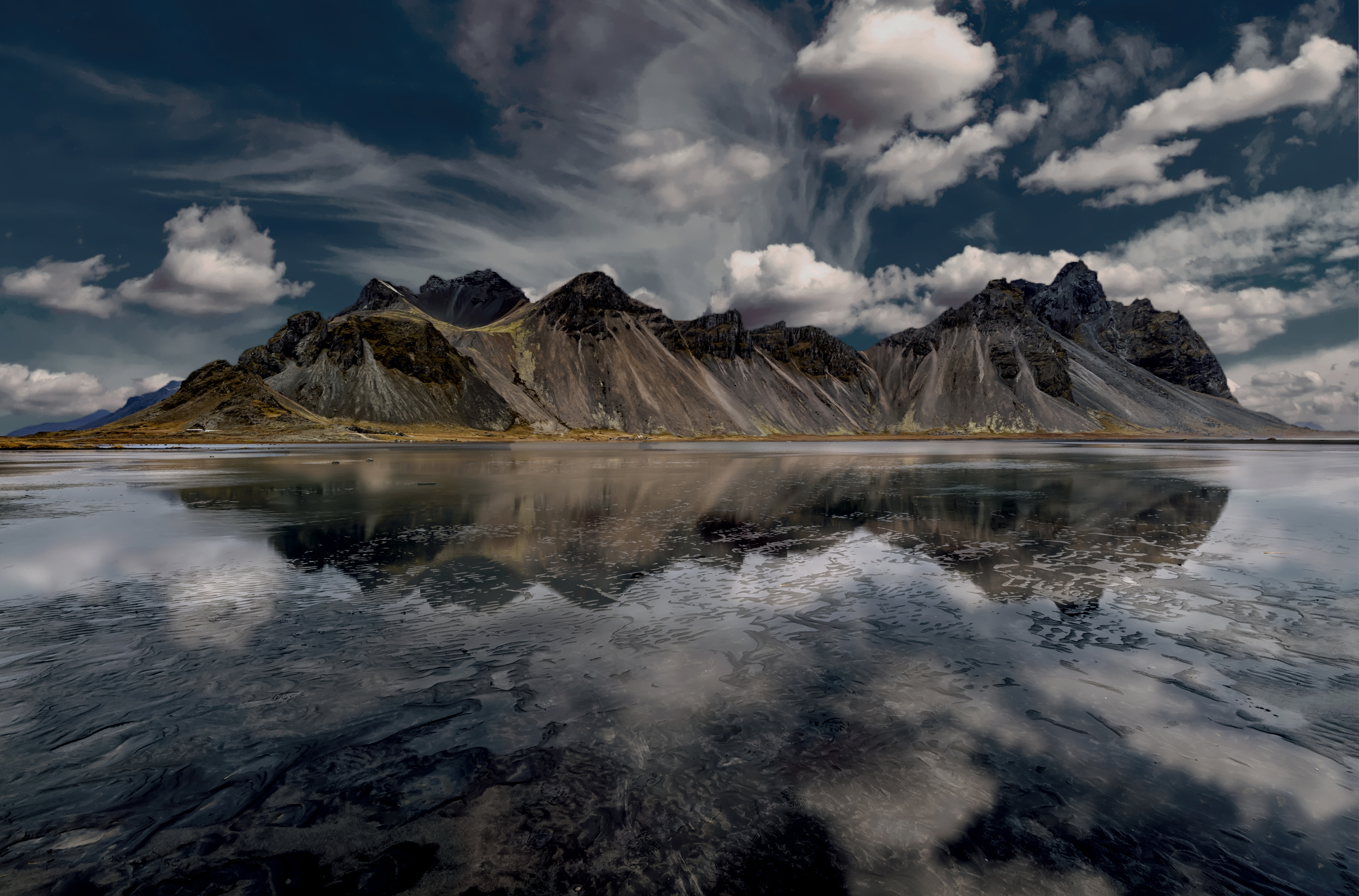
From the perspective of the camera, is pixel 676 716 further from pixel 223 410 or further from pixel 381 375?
pixel 381 375

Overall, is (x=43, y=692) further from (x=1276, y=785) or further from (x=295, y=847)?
(x=1276, y=785)

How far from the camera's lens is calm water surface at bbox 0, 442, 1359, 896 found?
5.05 m

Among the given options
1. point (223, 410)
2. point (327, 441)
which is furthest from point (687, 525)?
point (223, 410)

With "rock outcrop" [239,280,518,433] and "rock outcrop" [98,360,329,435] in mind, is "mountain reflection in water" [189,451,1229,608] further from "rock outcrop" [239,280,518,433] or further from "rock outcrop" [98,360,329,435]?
"rock outcrop" [239,280,518,433]

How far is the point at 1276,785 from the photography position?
241 inches

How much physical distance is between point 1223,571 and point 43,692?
75.6ft

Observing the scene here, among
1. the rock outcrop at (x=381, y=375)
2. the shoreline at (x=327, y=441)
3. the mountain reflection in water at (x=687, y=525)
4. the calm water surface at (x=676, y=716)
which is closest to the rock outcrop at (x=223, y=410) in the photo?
the shoreline at (x=327, y=441)

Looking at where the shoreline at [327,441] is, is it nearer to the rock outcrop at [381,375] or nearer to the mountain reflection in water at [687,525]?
the rock outcrop at [381,375]

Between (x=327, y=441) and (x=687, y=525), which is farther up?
(x=687, y=525)

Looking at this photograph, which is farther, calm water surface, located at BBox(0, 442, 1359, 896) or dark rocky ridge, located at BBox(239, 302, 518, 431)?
dark rocky ridge, located at BBox(239, 302, 518, 431)

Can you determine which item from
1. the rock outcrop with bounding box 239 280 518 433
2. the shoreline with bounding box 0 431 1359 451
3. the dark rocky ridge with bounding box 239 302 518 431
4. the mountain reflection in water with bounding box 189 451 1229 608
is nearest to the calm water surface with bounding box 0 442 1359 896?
the mountain reflection in water with bounding box 189 451 1229 608

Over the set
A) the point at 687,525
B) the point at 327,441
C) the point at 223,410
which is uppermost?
the point at 223,410

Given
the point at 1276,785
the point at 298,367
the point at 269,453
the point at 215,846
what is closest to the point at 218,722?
the point at 215,846

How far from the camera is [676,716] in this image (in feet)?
24.8
